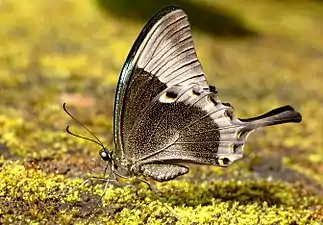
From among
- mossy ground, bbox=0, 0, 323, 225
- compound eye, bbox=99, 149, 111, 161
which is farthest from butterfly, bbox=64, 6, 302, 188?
mossy ground, bbox=0, 0, 323, 225

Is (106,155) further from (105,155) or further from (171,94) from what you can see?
(171,94)

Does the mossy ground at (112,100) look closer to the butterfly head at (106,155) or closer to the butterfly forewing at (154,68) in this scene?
the butterfly head at (106,155)

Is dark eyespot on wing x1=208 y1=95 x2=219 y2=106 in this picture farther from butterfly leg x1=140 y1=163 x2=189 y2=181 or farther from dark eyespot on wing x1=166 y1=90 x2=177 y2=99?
butterfly leg x1=140 y1=163 x2=189 y2=181

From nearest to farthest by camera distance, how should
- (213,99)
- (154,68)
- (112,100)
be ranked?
1. (154,68)
2. (213,99)
3. (112,100)

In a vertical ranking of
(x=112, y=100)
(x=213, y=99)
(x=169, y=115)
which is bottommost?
(x=169, y=115)

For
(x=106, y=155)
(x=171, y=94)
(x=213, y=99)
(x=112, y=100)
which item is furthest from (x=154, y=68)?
(x=112, y=100)

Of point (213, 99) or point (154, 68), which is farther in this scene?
point (213, 99)
